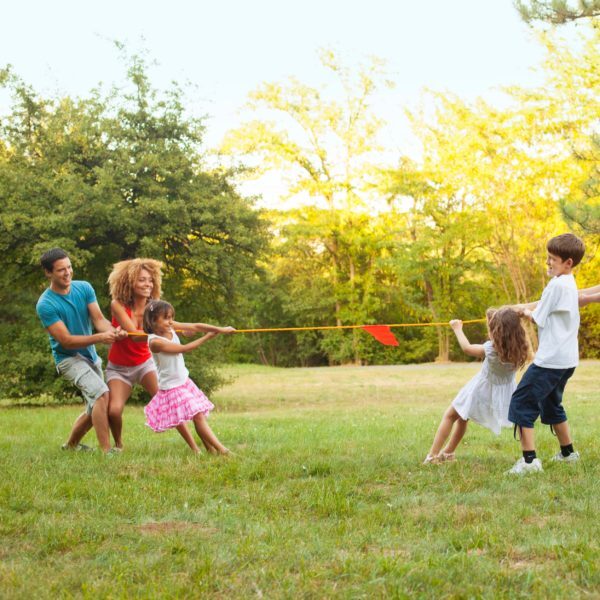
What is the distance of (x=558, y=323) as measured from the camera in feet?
18.6

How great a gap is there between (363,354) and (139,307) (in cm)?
3144

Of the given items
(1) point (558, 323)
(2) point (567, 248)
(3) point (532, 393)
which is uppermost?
(2) point (567, 248)

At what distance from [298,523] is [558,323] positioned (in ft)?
8.38

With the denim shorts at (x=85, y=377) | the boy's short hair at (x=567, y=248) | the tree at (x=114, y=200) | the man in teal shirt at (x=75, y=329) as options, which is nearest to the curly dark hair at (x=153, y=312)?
the man in teal shirt at (x=75, y=329)

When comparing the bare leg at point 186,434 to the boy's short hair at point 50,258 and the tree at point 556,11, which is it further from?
the tree at point 556,11

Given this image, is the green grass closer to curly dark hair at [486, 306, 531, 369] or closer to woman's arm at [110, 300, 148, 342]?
curly dark hair at [486, 306, 531, 369]

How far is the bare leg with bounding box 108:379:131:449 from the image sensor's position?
6.82 m

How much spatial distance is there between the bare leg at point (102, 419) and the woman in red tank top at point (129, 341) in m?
0.09

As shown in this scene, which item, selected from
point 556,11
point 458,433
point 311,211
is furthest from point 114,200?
point 311,211

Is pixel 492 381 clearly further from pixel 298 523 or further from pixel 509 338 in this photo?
pixel 298 523

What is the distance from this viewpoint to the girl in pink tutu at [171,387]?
21.1ft

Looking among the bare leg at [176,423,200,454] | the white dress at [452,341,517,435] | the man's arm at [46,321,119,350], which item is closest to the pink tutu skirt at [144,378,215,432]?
the bare leg at [176,423,200,454]

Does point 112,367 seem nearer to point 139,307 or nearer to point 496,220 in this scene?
point 139,307

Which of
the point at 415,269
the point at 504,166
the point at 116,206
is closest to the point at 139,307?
the point at 116,206
